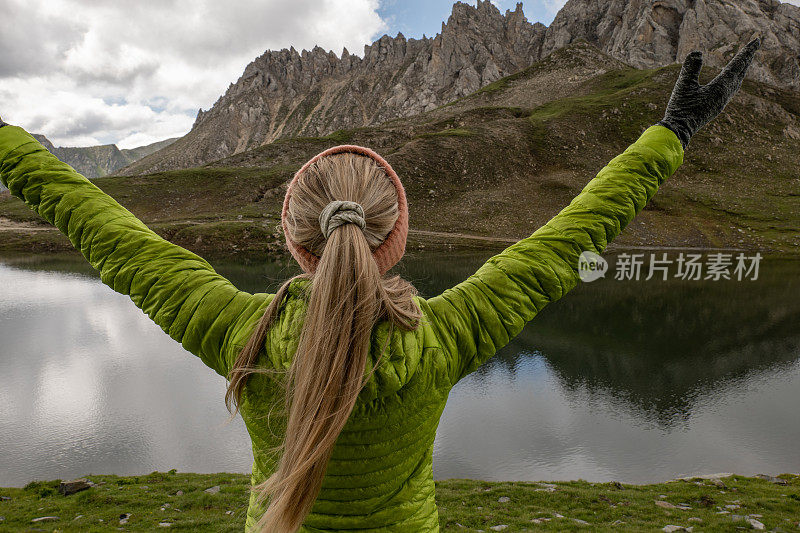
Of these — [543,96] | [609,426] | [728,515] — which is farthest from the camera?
[543,96]

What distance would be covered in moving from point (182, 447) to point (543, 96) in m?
139

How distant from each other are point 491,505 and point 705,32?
180 m

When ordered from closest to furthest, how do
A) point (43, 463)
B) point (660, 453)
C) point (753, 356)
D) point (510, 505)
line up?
1. point (510, 505)
2. point (43, 463)
3. point (660, 453)
4. point (753, 356)

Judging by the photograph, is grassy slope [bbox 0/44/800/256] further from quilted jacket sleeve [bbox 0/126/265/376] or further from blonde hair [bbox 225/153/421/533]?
blonde hair [bbox 225/153/421/533]

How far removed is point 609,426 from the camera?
773 inches

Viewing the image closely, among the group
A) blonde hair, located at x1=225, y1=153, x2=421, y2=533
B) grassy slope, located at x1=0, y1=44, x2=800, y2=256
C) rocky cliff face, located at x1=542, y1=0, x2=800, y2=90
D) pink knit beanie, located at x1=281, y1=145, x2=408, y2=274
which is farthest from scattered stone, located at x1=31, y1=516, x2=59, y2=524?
rocky cliff face, located at x1=542, y1=0, x2=800, y2=90

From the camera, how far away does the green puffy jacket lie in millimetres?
1999

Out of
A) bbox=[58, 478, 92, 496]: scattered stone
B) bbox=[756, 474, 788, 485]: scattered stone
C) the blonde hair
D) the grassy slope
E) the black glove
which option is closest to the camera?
the blonde hair

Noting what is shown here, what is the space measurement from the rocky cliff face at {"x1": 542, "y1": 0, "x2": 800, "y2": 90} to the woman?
6519 inches

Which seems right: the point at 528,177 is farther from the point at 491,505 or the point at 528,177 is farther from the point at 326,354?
the point at 326,354

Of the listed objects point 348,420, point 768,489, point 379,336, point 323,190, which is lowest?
point 768,489

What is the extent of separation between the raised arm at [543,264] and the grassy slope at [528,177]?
207 feet

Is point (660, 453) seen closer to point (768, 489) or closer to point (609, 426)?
point (609, 426)

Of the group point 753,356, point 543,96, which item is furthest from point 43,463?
point 543,96
